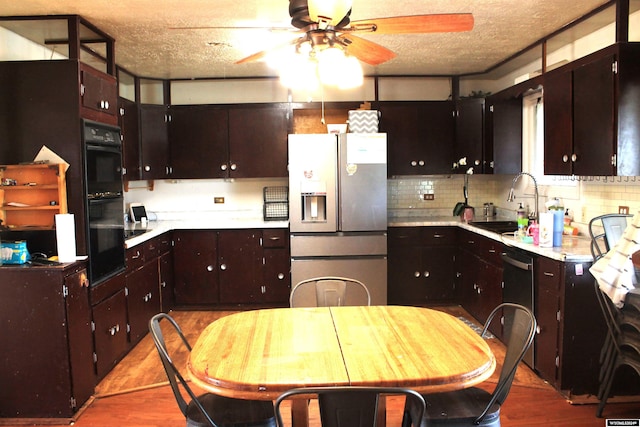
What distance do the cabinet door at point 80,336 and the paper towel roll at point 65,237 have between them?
12 cm

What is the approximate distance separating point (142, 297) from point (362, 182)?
2128mm

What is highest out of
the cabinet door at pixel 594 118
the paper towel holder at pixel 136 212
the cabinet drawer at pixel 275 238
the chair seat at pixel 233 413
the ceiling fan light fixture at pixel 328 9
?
the ceiling fan light fixture at pixel 328 9

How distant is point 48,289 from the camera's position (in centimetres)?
285

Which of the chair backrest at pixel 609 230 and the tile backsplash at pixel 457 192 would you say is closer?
the chair backrest at pixel 609 230

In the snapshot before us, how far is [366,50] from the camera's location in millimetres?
2410

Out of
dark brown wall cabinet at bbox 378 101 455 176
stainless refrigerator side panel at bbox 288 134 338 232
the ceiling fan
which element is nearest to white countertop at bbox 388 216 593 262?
dark brown wall cabinet at bbox 378 101 455 176

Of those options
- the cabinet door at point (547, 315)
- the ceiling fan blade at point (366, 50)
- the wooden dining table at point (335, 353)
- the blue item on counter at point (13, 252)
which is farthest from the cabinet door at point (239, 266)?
the ceiling fan blade at point (366, 50)

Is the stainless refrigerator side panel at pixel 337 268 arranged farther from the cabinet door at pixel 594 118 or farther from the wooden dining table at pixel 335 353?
the wooden dining table at pixel 335 353

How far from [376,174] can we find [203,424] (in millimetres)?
3164

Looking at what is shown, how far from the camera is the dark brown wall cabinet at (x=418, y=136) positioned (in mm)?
5184

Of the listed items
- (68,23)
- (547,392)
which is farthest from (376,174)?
(68,23)

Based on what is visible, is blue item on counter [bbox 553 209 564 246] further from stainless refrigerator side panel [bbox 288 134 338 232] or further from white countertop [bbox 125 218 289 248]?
white countertop [bbox 125 218 289 248]

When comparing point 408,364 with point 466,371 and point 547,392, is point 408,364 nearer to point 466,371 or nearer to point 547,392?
point 466,371

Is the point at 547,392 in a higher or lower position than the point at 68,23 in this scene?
lower
